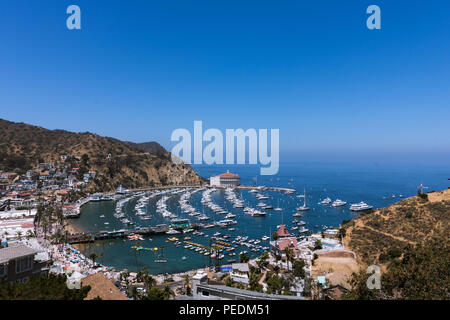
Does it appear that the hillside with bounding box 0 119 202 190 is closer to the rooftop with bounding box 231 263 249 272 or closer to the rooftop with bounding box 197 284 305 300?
the rooftop with bounding box 231 263 249 272

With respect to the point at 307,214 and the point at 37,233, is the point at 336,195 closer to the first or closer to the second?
the point at 307,214

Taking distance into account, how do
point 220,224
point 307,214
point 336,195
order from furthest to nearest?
point 336,195 → point 307,214 → point 220,224

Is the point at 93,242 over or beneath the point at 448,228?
beneath

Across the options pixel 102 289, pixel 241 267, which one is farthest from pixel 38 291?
pixel 241 267

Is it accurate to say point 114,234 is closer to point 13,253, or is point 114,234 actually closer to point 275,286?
point 13,253

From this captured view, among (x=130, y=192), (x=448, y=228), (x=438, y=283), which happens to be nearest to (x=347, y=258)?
(x=448, y=228)

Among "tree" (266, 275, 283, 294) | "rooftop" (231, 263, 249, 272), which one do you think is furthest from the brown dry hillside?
"tree" (266, 275, 283, 294)

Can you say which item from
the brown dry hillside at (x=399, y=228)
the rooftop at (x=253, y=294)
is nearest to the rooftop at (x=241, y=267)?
the brown dry hillside at (x=399, y=228)
